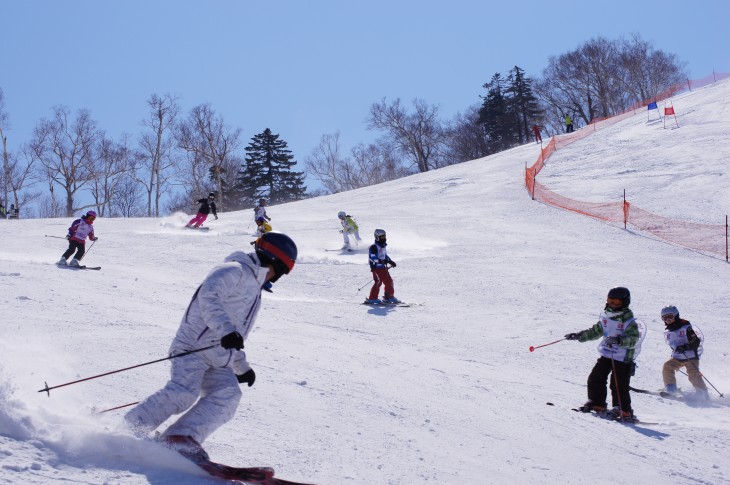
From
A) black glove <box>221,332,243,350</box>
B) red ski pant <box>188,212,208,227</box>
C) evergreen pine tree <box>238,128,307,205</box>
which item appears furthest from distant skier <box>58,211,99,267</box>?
evergreen pine tree <box>238,128,307,205</box>

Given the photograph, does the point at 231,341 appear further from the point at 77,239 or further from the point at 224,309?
the point at 77,239

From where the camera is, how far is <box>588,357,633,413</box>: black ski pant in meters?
6.78

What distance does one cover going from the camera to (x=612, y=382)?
6.89m

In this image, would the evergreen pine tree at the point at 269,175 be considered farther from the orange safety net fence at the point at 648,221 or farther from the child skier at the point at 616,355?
the child skier at the point at 616,355

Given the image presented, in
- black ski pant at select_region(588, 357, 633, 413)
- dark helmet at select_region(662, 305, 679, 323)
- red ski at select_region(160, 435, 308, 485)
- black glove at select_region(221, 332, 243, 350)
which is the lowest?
black ski pant at select_region(588, 357, 633, 413)

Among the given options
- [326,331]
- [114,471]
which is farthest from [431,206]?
[114,471]

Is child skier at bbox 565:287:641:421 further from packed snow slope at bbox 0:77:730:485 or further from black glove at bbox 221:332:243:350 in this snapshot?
black glove at bbox 221:332:243:350

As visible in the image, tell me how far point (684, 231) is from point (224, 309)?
18.9 m

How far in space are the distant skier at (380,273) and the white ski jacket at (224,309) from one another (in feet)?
29.5

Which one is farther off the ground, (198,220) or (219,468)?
(198,220)

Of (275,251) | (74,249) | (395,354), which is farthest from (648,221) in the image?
(275,251)

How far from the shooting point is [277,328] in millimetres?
9445

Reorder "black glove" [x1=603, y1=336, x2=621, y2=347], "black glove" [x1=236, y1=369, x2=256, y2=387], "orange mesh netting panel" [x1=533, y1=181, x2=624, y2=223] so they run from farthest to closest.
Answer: "orange mesh netting panel" [x1=533, y1=181, x2=624, y2=223] → "black glove" [x1=603, y1=336, x2=621, y2=347] → "black glove" [x1=236, y1=369, x2=256, y2=387]

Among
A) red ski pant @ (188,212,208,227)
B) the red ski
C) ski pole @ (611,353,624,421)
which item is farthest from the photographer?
red ski pant @ (188,212,208,227)
